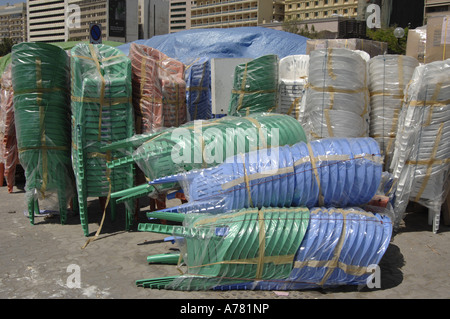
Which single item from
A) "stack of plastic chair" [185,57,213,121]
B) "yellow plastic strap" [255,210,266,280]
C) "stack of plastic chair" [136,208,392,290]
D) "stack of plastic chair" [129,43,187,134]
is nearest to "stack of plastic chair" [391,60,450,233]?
"stack of plastic chair" [136,208,392,290]

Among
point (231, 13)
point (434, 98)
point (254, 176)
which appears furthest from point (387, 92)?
point (231, 13)

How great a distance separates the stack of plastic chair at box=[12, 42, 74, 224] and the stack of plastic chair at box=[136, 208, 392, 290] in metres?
2.73

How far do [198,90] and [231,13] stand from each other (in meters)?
81.1

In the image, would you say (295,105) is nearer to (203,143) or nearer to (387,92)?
(387,92)

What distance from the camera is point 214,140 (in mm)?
5070

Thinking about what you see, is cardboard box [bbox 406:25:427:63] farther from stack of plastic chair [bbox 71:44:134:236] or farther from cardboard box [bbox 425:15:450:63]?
stack of plastic chair [bbox 71:44:134:236]

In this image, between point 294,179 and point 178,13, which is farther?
point 178,13

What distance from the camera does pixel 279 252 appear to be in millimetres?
3957

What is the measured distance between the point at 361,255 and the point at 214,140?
6.73 ft

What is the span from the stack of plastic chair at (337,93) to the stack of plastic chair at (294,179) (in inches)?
65.9

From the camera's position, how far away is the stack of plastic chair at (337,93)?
6188mm

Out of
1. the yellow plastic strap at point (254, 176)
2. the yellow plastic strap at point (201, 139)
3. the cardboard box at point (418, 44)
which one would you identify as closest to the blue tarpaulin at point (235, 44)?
the cardboard box at point (418, 44)

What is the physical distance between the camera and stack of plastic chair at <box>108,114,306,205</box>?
16.4 feet

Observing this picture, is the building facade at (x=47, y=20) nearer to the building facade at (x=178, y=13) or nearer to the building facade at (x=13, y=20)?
the building facade at (x=13, y=20)
